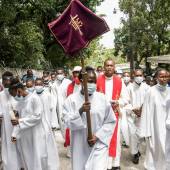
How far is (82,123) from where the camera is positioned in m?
5.86

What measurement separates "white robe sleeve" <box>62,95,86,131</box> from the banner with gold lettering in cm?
73

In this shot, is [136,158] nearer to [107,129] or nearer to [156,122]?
[156,122]

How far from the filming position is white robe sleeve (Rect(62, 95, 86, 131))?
584 centimetres

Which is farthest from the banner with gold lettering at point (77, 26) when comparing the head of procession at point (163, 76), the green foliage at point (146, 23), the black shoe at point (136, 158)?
the green foliage at point (146, 23)

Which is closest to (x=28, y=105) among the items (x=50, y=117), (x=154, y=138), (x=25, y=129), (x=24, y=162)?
(x=25, y=129)

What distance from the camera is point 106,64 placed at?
8.14m

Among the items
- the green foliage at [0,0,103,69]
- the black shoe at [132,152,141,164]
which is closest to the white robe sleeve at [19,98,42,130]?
the black shoe at [132,152,141,164]

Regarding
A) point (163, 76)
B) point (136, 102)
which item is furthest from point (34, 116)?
point (136, 102)

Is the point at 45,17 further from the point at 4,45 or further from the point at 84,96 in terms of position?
the point at 84,96

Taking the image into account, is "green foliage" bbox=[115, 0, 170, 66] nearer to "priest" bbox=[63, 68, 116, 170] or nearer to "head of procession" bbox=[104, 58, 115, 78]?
"head of procession" bbox=[104, 58, 115, 78]

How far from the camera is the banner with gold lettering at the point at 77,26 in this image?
616 cm

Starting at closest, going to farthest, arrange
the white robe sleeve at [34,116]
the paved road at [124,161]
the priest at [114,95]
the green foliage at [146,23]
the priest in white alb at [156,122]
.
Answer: the white robe sleeve at [34,116] < the priest in white alb at [156,122] < the priest at [114,95] < the paved road at [124,161] < the green foliage at [146,23]

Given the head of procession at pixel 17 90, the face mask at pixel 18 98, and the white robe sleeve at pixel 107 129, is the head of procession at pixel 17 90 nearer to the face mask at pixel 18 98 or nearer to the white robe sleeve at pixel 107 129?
the face mask at pixel 18 98

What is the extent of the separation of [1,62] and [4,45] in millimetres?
→ 1425
